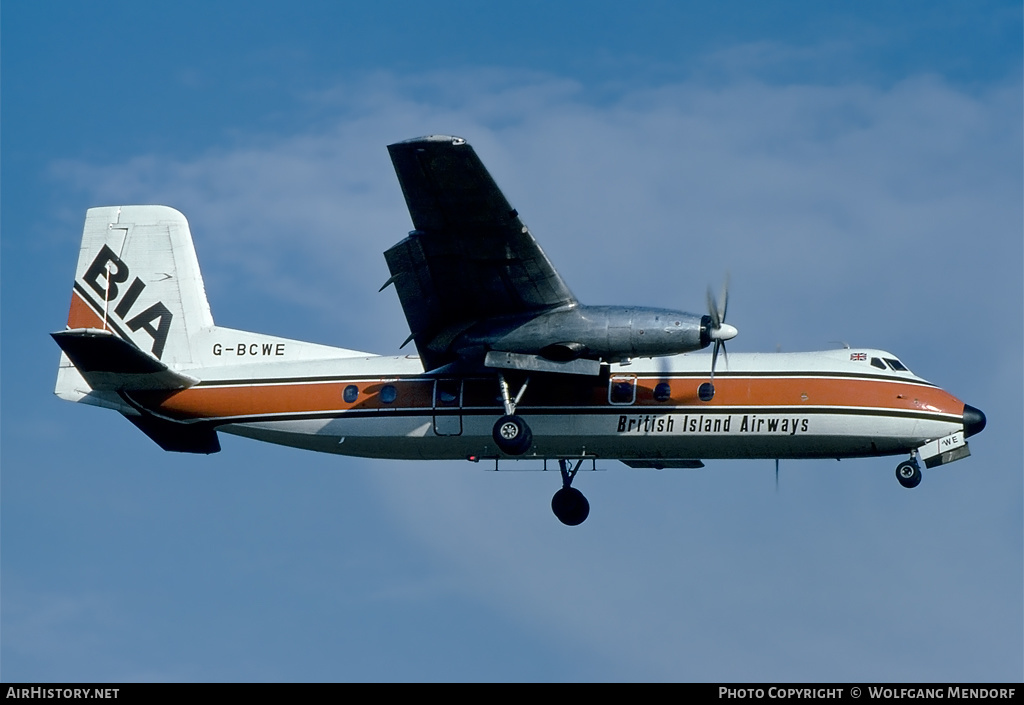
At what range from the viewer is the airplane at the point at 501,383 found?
85.0ft

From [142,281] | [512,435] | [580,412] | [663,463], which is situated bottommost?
[663,463]

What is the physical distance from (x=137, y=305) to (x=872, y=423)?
50.1 ft

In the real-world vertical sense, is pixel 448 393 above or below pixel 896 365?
below

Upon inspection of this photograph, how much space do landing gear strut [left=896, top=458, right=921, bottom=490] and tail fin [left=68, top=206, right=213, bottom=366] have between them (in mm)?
14284

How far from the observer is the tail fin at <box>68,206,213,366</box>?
3045 cm

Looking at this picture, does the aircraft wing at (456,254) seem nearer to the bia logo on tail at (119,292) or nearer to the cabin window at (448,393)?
the cabin window at (448,393)

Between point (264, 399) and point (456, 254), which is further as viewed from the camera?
point (264, 399)

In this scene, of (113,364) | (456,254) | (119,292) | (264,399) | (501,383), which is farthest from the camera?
(119,292)

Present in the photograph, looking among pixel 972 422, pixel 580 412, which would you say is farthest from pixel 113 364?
pixel 972 422

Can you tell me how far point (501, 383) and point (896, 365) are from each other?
24.8ft

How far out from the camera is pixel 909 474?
27078 mm

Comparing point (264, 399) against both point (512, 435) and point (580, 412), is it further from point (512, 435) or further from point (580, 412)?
point (580, 412)

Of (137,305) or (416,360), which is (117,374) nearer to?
(137,305)

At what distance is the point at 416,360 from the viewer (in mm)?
28750
